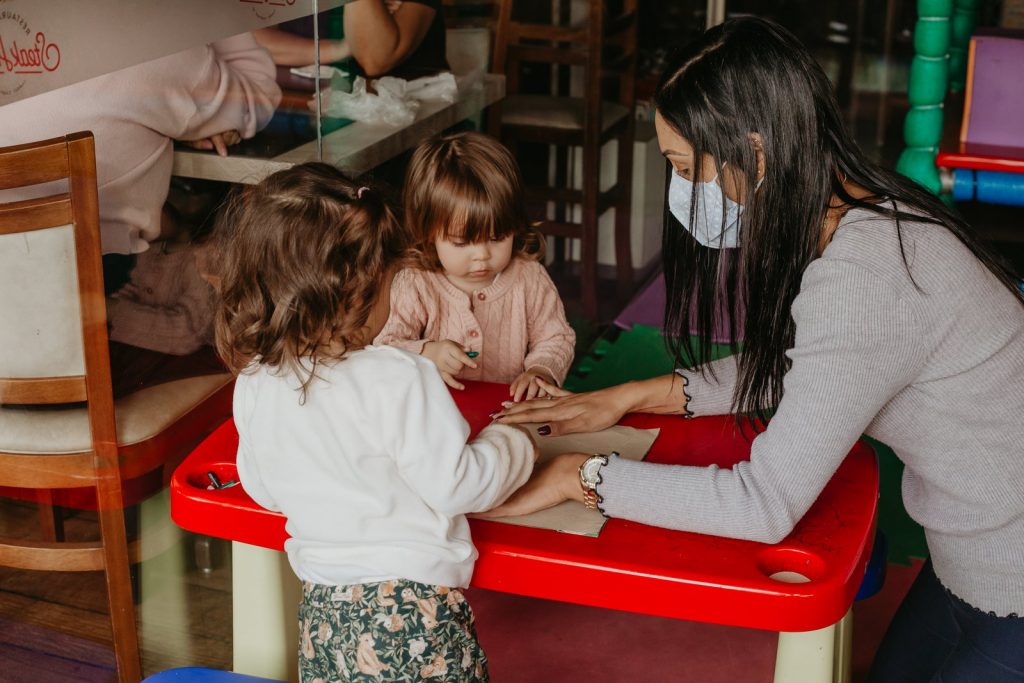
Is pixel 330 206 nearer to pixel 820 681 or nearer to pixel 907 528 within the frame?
pixel 820 681

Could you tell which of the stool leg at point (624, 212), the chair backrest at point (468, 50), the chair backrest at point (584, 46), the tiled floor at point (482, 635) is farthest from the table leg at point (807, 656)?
the stool leg at point (624, 212)

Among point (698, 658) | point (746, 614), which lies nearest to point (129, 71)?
point (746, 614)

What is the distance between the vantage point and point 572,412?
5.27 ft

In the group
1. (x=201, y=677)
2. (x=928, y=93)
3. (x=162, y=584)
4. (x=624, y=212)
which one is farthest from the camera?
(x=624, y=212)

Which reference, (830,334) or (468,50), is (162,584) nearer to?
(830,334)

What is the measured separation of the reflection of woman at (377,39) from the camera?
197cm

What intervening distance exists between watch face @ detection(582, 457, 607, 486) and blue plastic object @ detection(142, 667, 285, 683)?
482 millimetres

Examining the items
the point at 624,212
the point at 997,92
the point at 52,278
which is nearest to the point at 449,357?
the point at 52,278

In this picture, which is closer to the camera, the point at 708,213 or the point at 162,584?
the point at 708,213

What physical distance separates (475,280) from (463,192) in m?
0.23

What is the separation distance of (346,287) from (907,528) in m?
1.97

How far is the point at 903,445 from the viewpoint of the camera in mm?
1396

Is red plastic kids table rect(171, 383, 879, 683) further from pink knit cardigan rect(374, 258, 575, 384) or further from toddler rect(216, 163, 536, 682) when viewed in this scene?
pink knit cardigan rect(374, 258, 575, 384)

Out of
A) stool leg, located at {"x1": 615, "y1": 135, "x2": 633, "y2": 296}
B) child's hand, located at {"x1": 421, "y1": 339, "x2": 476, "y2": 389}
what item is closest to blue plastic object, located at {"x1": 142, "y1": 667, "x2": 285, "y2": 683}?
child's hand, located at {"x1": 421, "y1": 339, "x2": 476, "y2": 389}
